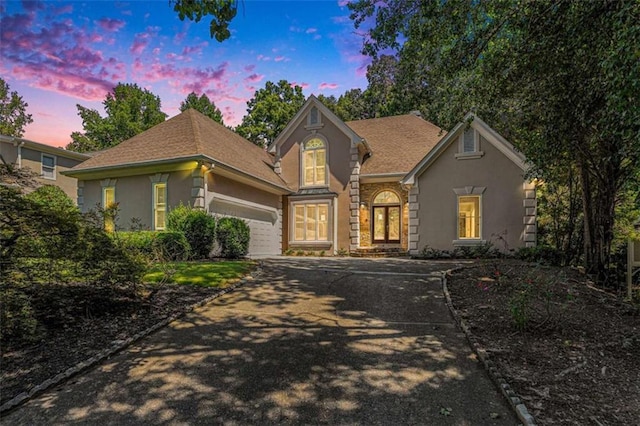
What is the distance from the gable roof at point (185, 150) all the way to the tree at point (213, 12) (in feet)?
25.1

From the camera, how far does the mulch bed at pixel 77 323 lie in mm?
3838

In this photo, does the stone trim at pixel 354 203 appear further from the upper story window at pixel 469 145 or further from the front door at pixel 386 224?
the upper story window at pixel 469 145

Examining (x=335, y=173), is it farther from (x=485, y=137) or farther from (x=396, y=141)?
(x=485, y=137)

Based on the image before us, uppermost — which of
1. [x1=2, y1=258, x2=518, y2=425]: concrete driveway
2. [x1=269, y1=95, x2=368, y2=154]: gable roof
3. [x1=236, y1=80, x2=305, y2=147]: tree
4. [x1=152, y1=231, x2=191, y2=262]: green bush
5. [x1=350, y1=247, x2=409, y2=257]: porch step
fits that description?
[x1=236, y1=80, x2=305, y2=147]: tree

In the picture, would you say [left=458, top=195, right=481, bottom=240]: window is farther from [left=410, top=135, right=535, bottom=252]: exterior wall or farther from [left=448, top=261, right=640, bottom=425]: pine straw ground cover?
[left=448, top=261, right=640, bottom=425]: pine straw ground cover

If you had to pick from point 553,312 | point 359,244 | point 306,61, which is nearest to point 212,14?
point 306,61

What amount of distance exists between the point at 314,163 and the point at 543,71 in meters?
12.1

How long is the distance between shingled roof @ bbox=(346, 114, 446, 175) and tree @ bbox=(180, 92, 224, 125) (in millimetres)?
23735

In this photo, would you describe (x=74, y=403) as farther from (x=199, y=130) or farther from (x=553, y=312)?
(x=199, y=130)

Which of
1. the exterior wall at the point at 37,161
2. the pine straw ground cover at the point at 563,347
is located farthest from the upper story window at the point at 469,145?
the exterior wall at the point at 37,161

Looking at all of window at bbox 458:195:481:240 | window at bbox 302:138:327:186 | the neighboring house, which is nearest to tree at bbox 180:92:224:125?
the neighboring house

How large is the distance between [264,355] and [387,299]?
3.13 meters

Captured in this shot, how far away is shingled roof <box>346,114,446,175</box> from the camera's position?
16.8 metres

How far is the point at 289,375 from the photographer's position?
3.78m
